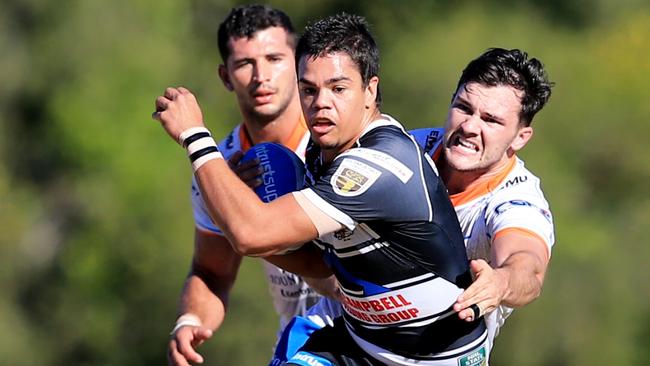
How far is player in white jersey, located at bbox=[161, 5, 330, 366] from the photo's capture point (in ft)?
25.9

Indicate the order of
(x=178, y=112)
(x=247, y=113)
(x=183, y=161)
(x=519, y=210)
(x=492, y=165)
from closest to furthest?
(x=178, y=112)
(x=519, y=210)
(x=492, y=165)
(x=247, y=113)
(x=183, y=161)

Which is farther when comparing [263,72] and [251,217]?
[263,72]

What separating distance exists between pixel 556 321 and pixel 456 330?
13.5 metres

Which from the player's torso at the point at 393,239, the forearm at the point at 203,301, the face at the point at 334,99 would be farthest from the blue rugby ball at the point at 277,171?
the forearm at the point at 203,301

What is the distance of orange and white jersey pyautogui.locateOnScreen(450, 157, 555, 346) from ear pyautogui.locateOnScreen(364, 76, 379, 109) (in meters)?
0.89

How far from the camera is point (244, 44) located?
8.14m

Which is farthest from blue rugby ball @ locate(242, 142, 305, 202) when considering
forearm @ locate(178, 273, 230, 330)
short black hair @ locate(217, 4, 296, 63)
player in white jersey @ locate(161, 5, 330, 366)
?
short black hair @ locate(217, 4, 296, 63)

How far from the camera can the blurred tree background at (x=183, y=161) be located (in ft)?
65.6

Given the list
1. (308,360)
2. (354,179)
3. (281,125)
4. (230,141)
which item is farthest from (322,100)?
(230,141)

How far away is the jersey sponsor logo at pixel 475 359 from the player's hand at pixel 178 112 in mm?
1482

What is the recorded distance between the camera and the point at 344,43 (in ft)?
19.6

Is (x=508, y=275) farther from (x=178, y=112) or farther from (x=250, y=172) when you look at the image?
(x=178, y=112)

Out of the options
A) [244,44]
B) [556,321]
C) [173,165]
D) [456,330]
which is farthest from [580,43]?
A: [456,330]

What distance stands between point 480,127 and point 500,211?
1.30ft
